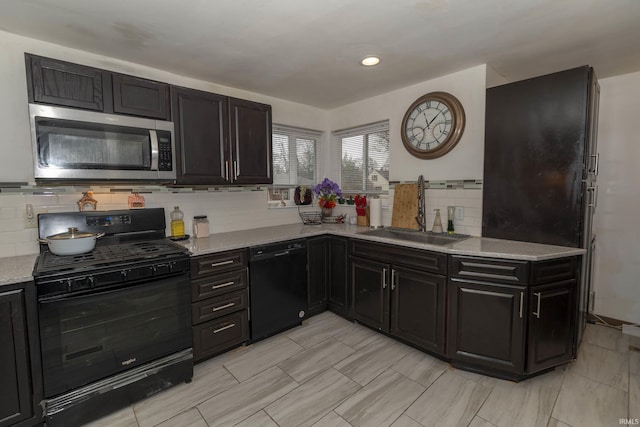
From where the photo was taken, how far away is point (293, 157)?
12.3ft

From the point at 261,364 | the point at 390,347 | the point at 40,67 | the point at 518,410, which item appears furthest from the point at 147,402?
the point at 518,410

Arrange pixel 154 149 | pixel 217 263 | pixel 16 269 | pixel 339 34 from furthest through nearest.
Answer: pixel 217 263, pixel 154 149, pixel 339 34, pixel 16 269

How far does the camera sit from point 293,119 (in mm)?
3635

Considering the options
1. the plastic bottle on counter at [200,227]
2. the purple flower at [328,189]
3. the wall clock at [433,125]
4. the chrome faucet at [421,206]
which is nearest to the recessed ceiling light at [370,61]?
the wall clock at [433,125]

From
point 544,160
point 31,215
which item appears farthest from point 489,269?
point 31,215

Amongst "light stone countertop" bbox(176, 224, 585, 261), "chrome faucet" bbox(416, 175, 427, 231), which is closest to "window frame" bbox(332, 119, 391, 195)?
"chrome faucet" bbox(416, 175, 427, 231)

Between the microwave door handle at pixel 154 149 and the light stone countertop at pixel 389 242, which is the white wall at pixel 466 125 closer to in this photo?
the light stone countertop at pixel 389 242

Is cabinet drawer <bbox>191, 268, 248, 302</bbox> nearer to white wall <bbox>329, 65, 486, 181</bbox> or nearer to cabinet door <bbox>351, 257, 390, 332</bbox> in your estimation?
cabinet door <bbox>351, 257, 390, 332</bbox>

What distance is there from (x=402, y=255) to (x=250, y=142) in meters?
1.70

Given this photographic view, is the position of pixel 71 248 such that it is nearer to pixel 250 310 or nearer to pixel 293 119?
pixel 250 310

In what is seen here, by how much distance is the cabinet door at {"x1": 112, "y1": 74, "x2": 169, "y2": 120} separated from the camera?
211 cm

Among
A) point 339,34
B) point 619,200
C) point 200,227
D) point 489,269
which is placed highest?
point 339,34

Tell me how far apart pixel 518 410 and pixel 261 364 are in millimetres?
1770

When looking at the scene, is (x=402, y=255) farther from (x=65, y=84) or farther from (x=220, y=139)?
(x=65, y=84)
